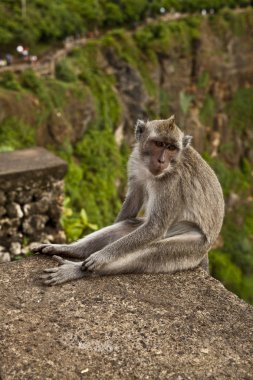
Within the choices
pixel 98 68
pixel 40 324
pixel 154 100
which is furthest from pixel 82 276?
pixel 154 100

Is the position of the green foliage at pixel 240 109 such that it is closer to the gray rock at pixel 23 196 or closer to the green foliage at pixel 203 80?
the green foliage at pixel 203 80

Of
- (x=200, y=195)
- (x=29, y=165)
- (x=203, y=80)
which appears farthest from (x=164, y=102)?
(x=200, y=195)

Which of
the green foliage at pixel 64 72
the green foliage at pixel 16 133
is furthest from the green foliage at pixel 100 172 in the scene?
the green foliage at pixel 16 133

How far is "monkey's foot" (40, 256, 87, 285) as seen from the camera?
4246 millimetres

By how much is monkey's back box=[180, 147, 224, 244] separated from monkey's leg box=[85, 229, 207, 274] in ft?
0.41

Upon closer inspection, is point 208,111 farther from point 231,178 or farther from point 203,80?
point 231,178

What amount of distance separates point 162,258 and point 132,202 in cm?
82

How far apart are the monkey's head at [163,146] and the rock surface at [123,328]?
918 mm

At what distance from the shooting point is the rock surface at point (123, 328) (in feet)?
10.9

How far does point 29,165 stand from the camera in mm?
8078

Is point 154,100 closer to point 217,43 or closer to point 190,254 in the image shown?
point 217,43

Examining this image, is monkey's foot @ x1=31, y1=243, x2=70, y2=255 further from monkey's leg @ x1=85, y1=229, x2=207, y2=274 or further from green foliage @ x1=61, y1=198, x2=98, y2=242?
green foliage @ x1=61, y1=198, x2=98, y2=242

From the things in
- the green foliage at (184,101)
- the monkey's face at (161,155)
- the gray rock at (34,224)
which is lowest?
the green foliage at (184,101)

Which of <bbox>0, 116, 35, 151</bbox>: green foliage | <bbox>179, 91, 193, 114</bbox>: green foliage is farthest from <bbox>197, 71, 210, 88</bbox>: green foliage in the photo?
<bbox>0, 116, 35, 151</bbox>: green foliage
